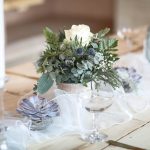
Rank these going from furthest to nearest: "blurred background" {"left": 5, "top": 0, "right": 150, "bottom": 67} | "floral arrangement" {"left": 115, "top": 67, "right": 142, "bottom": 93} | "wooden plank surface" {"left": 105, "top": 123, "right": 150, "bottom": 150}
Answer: "blurred background" {"left": 5, "top": 0, "right": 150, "bottom": 67}
"floral arrangement" {"left": 115, "top": 67, "right": 142, "bottom": 93}
"wooden plank surface" {"left": 105, "top": 123, "right": 150, "bottom": 150}

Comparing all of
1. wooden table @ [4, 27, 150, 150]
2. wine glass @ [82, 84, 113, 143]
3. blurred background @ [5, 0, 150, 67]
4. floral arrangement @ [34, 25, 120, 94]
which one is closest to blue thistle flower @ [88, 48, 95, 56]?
floral arrangement @ [34, 25, 120, 94]

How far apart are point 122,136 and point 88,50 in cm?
30

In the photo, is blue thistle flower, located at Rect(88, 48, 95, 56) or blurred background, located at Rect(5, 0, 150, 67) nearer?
blue thistle flower, located at Rect(88, 48, 95, 56)

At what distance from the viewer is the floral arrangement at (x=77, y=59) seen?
1553 millimetres

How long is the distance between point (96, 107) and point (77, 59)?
18cm

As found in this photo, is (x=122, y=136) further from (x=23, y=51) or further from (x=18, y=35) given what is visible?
(x=18, y=35)

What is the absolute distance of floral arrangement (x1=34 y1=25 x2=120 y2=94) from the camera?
5.09ft

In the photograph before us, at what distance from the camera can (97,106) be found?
4.87 ft

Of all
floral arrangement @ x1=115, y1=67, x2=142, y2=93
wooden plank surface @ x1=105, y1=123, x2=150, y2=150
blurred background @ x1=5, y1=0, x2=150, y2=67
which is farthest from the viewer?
blurred background @ x1=5, y1=0, x2=150, y2=67

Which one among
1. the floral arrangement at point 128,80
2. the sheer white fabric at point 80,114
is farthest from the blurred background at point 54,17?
the sheer white fabric at point 80,114

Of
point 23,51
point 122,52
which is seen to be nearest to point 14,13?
point 23,51

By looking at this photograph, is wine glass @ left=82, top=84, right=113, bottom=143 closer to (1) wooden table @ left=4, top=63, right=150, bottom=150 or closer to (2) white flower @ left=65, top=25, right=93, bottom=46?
(1) wooden table @ left=4, top=63, right=150, bottom=150

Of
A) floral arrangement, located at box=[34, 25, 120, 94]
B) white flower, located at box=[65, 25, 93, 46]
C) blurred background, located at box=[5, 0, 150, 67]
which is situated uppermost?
blurred background, located at box=[5, 0, 150, 67]

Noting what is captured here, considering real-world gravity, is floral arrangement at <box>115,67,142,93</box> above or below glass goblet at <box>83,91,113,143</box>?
above
